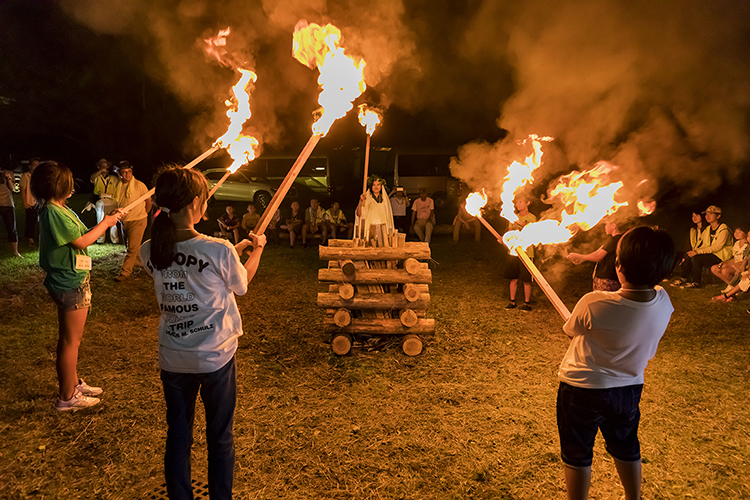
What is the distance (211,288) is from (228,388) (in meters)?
0.67

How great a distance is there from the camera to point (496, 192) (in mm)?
13914

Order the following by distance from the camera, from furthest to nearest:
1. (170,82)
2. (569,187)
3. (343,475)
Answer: (170,82) < (569,187) < (343,475)

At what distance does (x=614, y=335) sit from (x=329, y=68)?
4484 millimetres

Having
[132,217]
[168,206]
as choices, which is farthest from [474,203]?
[132,217]

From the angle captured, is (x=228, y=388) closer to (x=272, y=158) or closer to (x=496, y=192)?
(x=496, y=192)

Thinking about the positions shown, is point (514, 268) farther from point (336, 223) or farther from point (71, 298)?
point (336, 223)

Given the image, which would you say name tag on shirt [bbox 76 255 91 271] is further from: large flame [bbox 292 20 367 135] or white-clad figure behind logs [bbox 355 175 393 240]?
white-clad figure behind logs [bbox 355 175 393 240]

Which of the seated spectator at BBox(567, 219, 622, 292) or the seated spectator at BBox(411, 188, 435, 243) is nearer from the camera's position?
the seated spectator at BBox(567, 219, 622, 292)

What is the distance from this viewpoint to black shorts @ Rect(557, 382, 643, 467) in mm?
2756

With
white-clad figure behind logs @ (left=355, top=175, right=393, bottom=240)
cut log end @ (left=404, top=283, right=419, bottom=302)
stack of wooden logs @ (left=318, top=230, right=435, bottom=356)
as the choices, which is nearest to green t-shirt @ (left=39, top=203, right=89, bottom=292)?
stack of wooden logs @ (left=318, top=230, right=435, bottom=356)

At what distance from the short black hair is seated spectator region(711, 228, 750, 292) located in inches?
341

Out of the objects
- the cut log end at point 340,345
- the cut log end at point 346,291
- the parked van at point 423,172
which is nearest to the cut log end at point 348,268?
the cut log end at point 346,291

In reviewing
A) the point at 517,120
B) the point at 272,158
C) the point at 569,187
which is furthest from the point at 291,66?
the point at 569,187

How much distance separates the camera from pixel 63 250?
3988 mm
